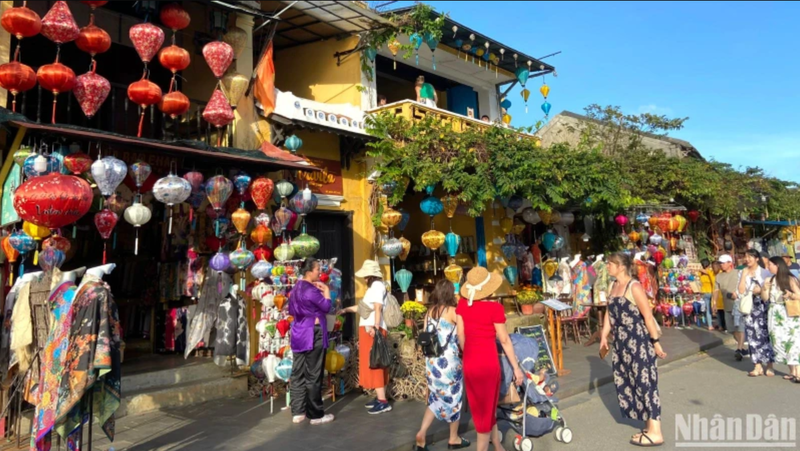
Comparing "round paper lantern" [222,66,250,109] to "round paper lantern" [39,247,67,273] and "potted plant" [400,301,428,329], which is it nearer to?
"round paper lantern" [39,247,67,273]

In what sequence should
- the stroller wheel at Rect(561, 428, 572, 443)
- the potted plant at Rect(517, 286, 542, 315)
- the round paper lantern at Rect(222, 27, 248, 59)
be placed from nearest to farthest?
the stroller wheel at Rect(561, 428, 572, 443) → the round paper lantern at Rect(222, 27, 248, 59) → the potted plant at Rect(517, 286, 542, 315)

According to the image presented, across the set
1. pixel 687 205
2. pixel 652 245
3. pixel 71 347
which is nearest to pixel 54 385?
pixel 71 347

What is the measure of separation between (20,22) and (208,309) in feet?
14.6

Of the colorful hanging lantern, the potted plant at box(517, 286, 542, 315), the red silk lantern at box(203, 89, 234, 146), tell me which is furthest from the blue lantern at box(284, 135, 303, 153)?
the potted plant at box(517, 286, 542, 315)

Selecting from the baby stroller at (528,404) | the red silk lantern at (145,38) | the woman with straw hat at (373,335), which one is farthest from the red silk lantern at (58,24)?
the baby stroller at (528,404)

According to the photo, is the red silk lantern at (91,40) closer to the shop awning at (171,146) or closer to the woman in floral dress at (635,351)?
the shop awning at (171,146)

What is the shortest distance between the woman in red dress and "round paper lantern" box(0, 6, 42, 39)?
19.9ft

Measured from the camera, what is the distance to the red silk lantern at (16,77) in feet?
21.6

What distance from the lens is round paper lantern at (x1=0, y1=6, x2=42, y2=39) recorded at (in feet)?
21.4

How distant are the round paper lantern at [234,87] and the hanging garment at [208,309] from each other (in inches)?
115

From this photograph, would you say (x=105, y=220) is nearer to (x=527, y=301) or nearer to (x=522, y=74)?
(x=527, y=301)

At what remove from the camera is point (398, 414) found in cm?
699

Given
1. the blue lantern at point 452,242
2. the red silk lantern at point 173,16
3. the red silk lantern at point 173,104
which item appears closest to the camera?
the red silk lantern at point 173,104

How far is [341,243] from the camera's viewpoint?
11141 mm
